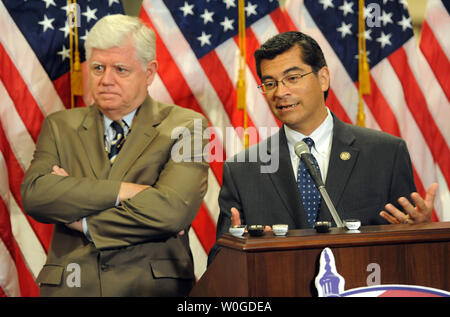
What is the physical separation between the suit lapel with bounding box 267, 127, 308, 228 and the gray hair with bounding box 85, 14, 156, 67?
3.43 feet

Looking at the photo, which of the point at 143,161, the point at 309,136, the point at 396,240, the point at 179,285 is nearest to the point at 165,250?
the point at 179,285

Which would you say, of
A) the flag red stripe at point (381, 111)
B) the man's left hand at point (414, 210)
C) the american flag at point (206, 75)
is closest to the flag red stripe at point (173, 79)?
the american flag at point (206, 75)

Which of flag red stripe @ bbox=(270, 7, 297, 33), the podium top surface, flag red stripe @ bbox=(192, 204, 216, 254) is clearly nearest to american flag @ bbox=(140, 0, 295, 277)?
flag red stripe @ bbox=(192, 204, 216, 254)

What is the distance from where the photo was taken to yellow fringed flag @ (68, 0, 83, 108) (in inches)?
150

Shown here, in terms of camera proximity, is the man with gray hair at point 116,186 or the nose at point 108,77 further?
the nose at point 108,77

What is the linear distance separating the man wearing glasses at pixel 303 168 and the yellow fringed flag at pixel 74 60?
141cm

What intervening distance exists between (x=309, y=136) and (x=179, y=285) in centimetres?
97

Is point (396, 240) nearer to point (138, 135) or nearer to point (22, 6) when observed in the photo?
point (138, 135)

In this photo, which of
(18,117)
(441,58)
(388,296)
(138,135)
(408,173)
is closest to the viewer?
(388,296)

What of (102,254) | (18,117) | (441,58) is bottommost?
(102,254)

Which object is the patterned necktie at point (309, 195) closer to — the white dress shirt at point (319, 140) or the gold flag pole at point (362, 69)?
the white dress shirt at point (319, 140)

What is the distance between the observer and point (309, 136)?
2.84 m

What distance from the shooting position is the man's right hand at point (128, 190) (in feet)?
9.38

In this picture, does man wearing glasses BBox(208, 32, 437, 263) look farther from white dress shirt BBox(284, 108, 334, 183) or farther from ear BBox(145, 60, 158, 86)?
ear BBox(145, 60, 158, 86)
